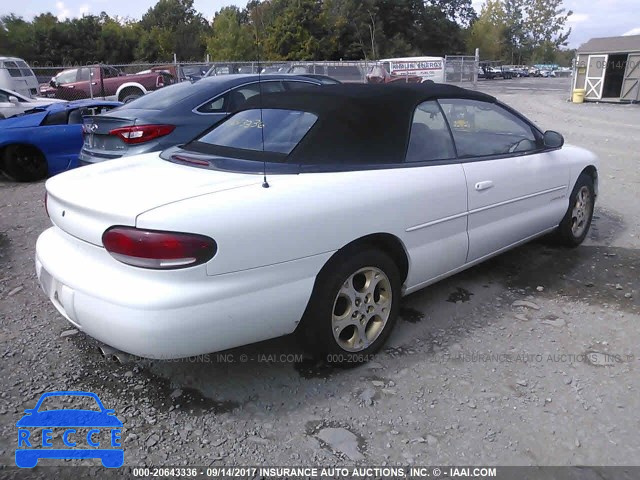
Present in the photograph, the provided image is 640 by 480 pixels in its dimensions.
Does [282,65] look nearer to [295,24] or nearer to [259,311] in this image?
[259,311]

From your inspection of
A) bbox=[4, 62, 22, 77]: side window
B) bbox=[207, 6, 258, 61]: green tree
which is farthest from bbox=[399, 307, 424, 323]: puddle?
bbox=[207, 6, 258, 61]: green tree

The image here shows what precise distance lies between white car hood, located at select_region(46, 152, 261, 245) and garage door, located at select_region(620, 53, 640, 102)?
2468 cm

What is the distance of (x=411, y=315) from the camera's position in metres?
3.76

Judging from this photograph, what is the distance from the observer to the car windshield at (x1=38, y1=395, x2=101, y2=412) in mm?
2750

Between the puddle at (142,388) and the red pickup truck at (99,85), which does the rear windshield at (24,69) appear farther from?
the puddle at (142,388)

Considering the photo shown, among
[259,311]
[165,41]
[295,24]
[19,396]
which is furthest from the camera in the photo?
[165,41]

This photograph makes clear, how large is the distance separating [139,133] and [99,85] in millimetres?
13373

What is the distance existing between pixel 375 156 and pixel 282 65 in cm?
1678

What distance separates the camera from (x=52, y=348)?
3.33 m

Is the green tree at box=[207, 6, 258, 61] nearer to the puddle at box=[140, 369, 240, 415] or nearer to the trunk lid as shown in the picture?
the trunk lid

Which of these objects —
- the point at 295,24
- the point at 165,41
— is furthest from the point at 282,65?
the point at 165,41

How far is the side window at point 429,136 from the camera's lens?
337 cm

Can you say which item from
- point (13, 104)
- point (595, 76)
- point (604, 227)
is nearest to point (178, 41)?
point (595, 76)

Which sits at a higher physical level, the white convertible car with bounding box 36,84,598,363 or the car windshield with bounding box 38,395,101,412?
the white convertible car with bounding box 36,84,598,363
